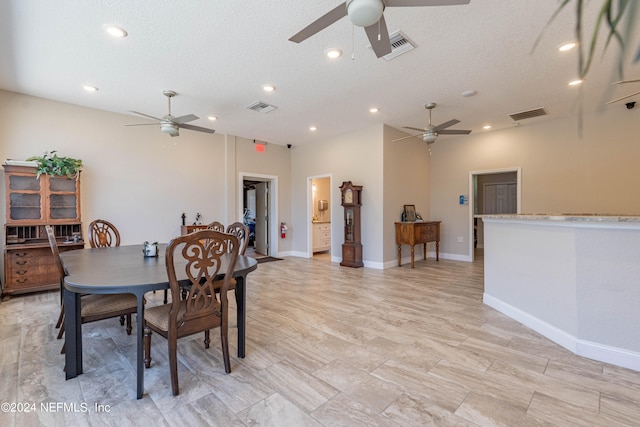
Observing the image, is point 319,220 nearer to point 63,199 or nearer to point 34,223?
point 63,199

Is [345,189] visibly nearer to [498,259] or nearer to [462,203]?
[462,203]

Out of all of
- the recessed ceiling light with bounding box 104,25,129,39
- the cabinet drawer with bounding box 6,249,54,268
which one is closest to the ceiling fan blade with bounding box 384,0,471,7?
the recessed ceiling light with bounding box 104,25,129,39

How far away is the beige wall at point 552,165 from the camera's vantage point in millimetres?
5051

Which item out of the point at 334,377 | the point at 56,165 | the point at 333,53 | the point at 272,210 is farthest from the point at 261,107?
the point at 334,377

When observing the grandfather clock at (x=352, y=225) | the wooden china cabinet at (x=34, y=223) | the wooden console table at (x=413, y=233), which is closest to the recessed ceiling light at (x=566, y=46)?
the wooden console table at (x=413, y=233)

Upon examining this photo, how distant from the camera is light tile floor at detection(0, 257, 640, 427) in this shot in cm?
180

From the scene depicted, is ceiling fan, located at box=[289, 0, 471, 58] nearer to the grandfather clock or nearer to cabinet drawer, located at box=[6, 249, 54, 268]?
the grandfather clock

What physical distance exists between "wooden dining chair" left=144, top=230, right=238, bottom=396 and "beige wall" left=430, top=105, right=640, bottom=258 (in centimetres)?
492

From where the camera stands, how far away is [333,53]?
332 cm

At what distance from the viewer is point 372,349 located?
2590 millimetres

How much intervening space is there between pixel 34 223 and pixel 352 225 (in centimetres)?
498

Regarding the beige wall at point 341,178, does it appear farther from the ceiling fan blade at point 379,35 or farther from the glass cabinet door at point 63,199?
the glass cabinet door at point 63,199

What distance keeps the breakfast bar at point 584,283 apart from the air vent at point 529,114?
9.96 ft

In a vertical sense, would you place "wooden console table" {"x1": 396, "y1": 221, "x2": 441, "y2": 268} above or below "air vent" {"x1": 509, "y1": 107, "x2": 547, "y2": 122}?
below
